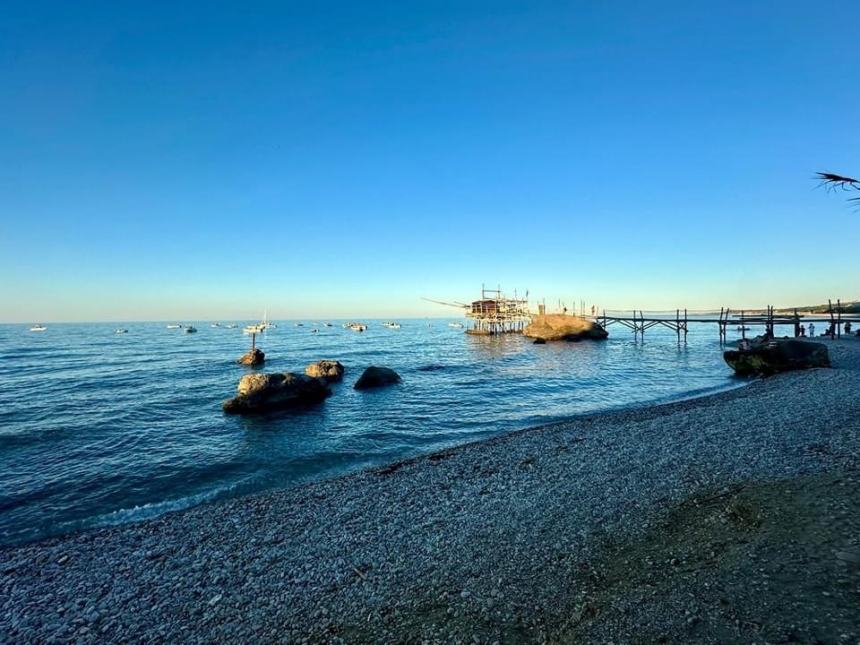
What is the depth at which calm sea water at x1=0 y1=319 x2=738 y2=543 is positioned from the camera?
469 inches

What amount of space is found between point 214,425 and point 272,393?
3.54 m

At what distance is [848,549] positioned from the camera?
511 centimetres

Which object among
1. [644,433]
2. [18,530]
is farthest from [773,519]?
[18,530]

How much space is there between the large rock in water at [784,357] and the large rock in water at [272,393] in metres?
30.0

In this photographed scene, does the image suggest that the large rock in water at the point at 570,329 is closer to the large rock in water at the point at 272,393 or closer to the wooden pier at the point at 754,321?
the wooden pier at the point at 754,321

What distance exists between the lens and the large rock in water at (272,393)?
69.5 ft

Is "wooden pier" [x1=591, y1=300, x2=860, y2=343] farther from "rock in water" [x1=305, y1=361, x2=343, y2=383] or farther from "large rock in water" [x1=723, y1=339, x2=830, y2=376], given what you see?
"rock in water" [x1=305, y1=361, x2=343, y2=383]

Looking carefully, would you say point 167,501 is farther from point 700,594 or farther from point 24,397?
point 24,397

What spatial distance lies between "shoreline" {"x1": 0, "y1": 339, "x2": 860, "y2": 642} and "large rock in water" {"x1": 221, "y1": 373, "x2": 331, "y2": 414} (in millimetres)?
11193

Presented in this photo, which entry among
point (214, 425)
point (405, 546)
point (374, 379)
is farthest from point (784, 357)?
point (214, 425)

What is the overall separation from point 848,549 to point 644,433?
8.57 meters

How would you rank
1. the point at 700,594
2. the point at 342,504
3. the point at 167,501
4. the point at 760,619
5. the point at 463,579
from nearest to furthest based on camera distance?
1. the point at 760,619
2. the point at 700,594
3. the point at 463,579
4. the point at 342,504
5. the point at 167,501

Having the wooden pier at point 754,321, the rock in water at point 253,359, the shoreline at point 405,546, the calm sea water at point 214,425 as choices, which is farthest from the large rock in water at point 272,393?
the wooden pier at point 754,321

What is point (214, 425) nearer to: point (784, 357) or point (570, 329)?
point (784, 357)
